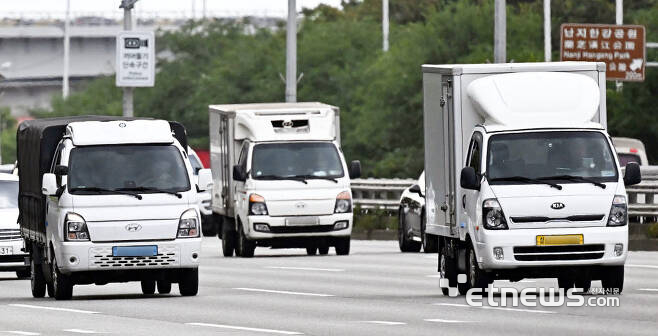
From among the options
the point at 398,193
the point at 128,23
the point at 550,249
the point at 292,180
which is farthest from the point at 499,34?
the point at 550,249

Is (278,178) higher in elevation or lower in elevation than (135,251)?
higher

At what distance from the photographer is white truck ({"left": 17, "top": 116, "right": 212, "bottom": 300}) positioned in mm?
22578

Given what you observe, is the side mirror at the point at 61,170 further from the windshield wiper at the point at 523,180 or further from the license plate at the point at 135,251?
the windshield wiper at the point at 523,180

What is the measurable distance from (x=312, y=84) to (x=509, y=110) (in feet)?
197

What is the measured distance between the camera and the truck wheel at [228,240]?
3584cm

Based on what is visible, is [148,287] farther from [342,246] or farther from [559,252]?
[342,246]

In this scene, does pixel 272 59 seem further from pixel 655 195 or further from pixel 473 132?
pixel 473 132

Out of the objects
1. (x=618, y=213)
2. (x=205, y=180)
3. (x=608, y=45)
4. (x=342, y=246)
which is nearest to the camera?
(x=618, y=213)

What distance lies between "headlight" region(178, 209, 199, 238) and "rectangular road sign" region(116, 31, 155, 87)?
29.2 metres

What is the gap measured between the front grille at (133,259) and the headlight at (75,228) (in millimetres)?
230

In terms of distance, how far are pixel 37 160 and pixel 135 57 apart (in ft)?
92.7

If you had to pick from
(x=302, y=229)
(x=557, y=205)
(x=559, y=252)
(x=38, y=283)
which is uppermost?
(x=557, y=205)

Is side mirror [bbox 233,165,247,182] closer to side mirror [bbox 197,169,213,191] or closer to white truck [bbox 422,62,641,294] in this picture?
side mirror [bbox 197,169,213,191]
